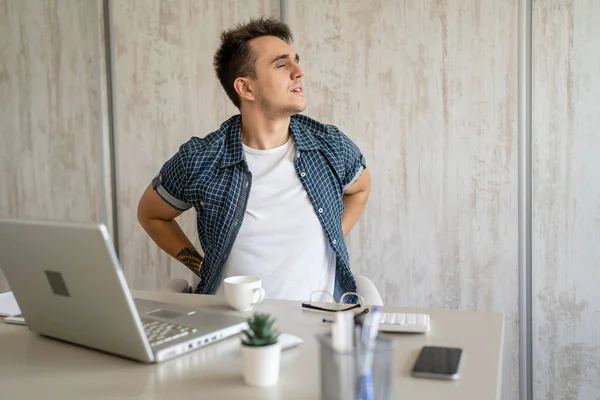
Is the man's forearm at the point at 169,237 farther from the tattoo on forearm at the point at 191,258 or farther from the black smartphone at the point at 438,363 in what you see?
the black smartphone at the point at 438,363

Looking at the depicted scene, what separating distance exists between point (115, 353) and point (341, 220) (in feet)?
4.07

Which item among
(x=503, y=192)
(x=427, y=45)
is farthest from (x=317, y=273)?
(x=427, y=45)

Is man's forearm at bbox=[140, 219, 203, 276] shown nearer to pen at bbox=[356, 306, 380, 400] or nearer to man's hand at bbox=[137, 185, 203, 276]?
man's hand at bbox=[137, 185, 203, 276]

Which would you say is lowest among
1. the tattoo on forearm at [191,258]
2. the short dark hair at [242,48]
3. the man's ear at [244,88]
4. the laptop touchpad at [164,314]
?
the tattoo on forearm at [191,258]

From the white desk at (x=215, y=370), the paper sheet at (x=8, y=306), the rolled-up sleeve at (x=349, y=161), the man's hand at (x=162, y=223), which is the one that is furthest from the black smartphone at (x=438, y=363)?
the man's hand at (x=162, y=223)

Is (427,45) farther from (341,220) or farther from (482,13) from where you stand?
(341,220)

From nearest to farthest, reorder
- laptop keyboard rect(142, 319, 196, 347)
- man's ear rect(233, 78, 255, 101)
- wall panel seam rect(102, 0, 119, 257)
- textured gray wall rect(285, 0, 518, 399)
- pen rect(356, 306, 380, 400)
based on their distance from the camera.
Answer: pen rect(356, 306, 380, 400)
laptop keyboard rect(142, 319, 196, 347)
man's ear rect(233, 78, 255, 101)
textured gray wall rect(285, 0, 518, 399)
wall panel seam rect(102, 0, 119, 257)

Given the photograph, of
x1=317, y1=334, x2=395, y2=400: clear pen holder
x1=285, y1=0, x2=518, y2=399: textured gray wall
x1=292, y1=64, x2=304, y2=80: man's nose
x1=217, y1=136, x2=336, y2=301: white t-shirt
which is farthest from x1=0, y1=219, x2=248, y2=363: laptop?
x1=285, y1=0, x2=518, y2=399: textured gray wall

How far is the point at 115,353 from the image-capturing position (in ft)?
3.87

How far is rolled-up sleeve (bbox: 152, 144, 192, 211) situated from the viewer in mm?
2197

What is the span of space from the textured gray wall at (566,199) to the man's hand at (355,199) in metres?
0.67

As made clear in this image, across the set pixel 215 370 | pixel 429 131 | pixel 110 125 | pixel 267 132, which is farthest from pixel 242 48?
pixel 215 370

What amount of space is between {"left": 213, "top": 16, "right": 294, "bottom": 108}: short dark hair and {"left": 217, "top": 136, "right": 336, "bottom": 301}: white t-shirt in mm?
412

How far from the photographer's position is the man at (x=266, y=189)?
2105 millimetres
